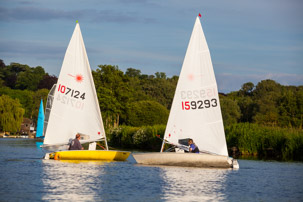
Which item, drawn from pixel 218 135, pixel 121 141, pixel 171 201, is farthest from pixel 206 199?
pixel 121 141

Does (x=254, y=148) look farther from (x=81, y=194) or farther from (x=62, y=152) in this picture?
(x=81, y=194)

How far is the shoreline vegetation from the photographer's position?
121 ft

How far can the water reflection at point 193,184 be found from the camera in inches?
691

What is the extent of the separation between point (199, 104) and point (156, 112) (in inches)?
2090

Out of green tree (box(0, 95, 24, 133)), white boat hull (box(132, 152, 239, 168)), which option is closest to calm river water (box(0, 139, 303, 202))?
white boat hull (box(132, 152, 239, 168))

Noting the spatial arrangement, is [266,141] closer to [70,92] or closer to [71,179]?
[70,92]

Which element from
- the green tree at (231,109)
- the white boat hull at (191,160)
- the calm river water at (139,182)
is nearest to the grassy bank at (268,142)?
the calm river water at (139,182)

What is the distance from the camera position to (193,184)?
20.3 meters

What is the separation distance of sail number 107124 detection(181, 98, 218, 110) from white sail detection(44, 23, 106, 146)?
517 cm

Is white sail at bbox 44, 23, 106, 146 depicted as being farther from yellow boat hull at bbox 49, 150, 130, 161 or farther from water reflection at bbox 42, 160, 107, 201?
water reflection at bbox 42, 160, 107, 201

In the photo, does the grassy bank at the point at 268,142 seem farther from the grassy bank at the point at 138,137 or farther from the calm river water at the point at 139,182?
the grassy bank at the point at 138,137

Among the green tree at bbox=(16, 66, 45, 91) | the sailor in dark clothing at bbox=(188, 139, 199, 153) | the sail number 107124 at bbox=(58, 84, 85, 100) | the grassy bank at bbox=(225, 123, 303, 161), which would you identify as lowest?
the sailor in dark clothing at bbox=(188, 139, 199, 153)

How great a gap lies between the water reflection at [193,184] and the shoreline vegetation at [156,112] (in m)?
11.6

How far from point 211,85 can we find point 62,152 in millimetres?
8047
